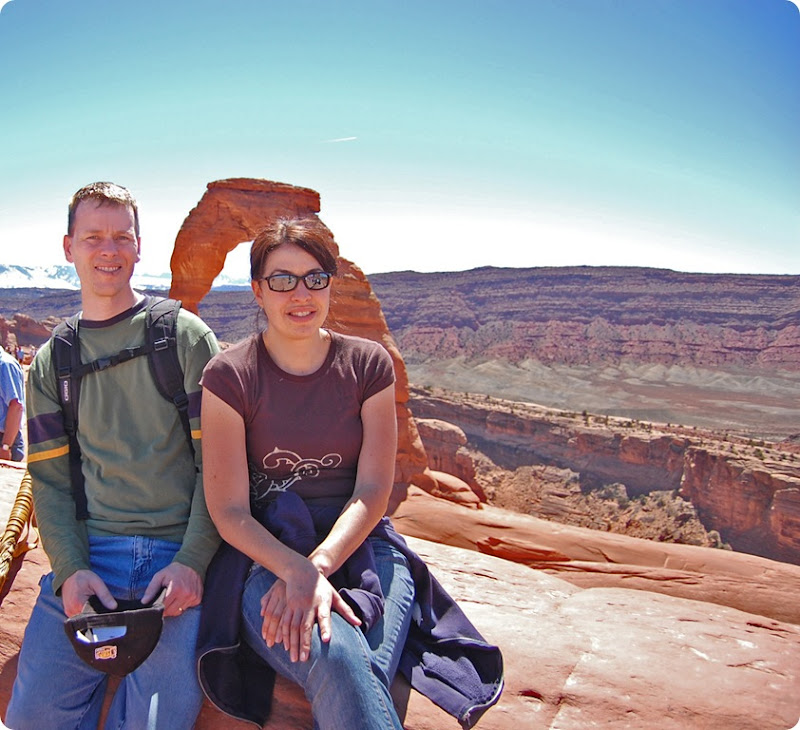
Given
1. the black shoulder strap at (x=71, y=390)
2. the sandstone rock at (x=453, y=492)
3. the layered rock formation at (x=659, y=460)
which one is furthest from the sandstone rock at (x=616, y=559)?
the layered rock formation at (x=659, y=460)

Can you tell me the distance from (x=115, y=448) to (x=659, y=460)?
74.5 feet

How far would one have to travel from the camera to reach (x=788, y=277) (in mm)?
64562

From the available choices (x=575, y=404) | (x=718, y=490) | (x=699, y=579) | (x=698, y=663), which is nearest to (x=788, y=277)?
(x=575, y=404)

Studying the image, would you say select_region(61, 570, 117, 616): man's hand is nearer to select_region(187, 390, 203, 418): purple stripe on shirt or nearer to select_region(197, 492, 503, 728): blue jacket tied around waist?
select_region(197, 492, 503, 728): blue jacket tied around waist

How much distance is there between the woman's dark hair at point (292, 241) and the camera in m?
2.34

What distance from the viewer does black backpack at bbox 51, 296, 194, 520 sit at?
245 centimetres

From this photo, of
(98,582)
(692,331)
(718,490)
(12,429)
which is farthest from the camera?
(692,331)

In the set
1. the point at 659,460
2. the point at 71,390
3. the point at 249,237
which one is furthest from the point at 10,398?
the point at 659,460

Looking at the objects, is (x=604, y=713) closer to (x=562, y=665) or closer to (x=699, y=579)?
(x=562, y=665)

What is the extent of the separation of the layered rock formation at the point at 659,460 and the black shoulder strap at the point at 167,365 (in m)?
17.6

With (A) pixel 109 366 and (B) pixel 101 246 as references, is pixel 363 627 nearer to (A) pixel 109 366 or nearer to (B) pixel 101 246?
(A) pixel 109 366

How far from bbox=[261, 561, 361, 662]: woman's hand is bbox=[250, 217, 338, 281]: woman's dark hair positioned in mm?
1227

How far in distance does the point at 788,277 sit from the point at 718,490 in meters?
60.0

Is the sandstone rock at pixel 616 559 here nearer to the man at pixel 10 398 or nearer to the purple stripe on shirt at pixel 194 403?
the purple stripe on shirt at pixel 194 403
